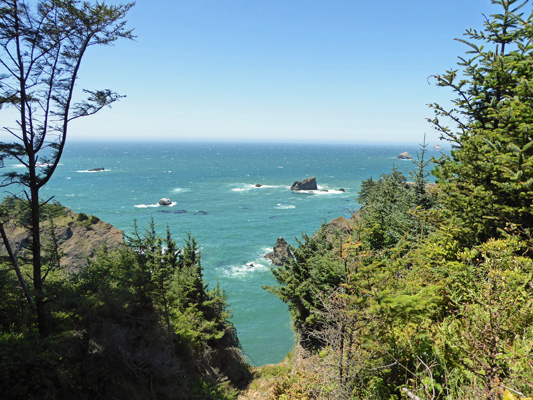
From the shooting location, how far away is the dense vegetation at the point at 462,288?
15.8 ft

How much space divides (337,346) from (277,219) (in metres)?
57.2

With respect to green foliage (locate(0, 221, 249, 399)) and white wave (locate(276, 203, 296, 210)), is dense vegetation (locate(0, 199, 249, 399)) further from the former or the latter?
white wave (locate(276, 203, 296, 210))

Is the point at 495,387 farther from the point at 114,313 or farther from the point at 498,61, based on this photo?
the point at 114,313

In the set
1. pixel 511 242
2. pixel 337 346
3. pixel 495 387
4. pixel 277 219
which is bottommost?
pixel 277 219

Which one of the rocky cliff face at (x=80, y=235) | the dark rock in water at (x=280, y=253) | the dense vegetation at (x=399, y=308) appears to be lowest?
the dark rock in water at (x=280, y=253)

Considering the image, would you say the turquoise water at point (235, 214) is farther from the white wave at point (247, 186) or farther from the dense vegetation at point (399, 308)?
the dense vegetation at point (399, 308)

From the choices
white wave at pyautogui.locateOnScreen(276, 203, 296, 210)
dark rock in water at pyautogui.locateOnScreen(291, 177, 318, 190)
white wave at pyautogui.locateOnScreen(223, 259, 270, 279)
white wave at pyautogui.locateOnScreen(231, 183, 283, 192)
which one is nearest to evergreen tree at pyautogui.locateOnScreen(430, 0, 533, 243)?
white wave at pyautogui.locateOnScreen(223, 259, 270, 279)

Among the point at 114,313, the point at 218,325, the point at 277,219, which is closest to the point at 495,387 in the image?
the point at 114,313

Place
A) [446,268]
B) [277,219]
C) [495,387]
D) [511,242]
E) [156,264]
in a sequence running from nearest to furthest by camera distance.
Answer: [495,387] < [511,242] < [446,268] < [156,264] < [277,219]

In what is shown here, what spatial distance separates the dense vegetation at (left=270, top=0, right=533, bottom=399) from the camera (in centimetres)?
480

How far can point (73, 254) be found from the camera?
38.6 m

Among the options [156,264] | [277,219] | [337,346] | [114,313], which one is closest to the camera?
[337,346]

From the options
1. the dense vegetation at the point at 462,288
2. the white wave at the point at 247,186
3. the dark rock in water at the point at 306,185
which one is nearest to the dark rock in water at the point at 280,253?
the dense vegetation at the point at 462,288

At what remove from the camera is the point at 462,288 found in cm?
669
